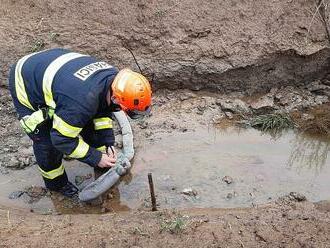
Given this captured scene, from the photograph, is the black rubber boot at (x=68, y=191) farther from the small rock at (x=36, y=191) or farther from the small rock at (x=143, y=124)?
the small rock at (x=143, y=124)

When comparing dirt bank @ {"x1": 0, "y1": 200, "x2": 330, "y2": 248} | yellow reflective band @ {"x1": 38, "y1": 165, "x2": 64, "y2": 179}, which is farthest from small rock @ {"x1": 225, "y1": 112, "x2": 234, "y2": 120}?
yellow reflective band @ {"x1": 38, "y1": 165, "x2": 64, "y2": 179}

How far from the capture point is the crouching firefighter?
13.8ft

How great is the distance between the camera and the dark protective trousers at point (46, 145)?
470cm

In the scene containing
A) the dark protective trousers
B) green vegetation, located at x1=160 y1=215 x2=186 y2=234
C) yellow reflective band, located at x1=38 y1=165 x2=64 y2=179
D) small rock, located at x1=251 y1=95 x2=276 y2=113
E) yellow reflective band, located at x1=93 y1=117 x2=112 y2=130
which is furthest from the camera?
small rock, located at x1=251 y1=95 x2=276 y2=113

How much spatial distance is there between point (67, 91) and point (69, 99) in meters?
0.07

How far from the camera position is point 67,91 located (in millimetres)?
4195

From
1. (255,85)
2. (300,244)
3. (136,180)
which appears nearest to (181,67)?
(255,85)

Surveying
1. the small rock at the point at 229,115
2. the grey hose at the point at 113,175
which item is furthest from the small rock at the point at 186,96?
the grey hose at the point at 113,175

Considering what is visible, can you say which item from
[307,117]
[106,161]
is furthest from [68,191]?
[307,117]

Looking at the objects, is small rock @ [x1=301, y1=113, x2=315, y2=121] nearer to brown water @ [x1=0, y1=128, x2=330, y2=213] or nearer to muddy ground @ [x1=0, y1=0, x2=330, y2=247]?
muddy ground @ [x1=0, y1=0, x2=330, y2=247]

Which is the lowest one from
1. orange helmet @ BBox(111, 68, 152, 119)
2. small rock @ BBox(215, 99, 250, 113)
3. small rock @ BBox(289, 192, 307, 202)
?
small rock @ BBox(289, 192, 307, 202)

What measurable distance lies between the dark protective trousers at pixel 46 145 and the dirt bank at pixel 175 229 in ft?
1.65

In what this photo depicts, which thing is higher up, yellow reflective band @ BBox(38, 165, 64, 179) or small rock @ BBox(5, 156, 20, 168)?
yellow reflective band @ BBox(38, 165, 64, 179)

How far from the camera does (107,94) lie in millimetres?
4340
